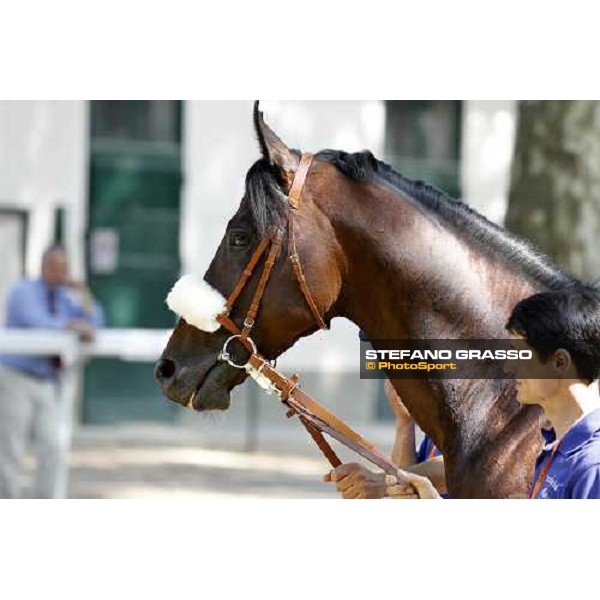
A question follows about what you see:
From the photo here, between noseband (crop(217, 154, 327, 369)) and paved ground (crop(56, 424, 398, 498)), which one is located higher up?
noseband (crop(217, 154, 327, 369))

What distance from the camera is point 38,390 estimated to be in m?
7.67

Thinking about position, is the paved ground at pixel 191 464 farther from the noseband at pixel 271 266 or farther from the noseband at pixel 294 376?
the noseband at pixel 271 266

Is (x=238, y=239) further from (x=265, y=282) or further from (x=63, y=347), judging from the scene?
(x=63, y=347)

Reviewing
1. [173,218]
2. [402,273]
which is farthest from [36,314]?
[402,273]

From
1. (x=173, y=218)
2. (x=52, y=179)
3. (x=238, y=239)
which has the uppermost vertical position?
(x=52, y=179)

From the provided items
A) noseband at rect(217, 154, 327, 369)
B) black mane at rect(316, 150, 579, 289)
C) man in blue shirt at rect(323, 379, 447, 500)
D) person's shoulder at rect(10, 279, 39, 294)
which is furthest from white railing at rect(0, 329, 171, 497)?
black mane at rect(316, 150, 579, 289)

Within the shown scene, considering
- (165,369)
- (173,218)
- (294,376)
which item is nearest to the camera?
(165,369)

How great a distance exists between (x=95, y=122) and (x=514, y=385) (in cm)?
884

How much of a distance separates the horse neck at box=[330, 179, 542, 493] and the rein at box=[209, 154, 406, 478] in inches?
5.8

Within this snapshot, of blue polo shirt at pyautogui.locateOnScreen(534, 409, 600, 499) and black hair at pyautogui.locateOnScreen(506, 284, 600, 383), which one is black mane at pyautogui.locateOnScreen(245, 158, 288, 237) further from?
blue polo shirt at pyautogui.locateOnScreen(534, 409, 600, 499)

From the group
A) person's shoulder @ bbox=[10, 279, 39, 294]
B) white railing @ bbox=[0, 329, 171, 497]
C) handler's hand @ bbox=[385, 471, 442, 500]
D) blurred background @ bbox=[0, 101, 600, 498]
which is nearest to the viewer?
handler's hand @ bbox=[385, 471, 442, 500]

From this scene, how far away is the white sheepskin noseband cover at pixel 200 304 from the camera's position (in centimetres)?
372

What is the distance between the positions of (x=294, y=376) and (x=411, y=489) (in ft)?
1.89

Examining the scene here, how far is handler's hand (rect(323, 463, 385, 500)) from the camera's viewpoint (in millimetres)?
3752
